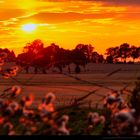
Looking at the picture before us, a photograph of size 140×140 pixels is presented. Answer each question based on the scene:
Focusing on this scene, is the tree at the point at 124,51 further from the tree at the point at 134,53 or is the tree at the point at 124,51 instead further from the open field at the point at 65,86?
the open field at the point at 65,86

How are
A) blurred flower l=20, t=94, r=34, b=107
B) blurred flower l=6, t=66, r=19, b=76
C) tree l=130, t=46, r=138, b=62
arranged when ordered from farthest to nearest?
tree l=130, t=46, r=138, b=62 → blurred flower l=6, t=66, r=19, b=76 → blurred flower l=20, t=94, r=34, b=107

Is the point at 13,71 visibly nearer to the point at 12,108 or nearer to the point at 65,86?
the point at 12,108

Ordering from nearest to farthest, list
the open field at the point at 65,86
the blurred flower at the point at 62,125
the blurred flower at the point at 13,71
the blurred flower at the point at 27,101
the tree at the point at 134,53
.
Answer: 1. the blurred flower at the point at 62,125
2. the blurred flower at the point at 27,101
3. the blurred flower at the point at 13,71
4. the open field at the point at 65,86
5. the tree at the point at 134,53

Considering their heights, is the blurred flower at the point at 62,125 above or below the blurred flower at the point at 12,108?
below

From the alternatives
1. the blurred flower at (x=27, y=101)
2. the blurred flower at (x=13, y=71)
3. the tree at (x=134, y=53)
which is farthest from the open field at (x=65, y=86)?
the tree at (x=134, y=53)

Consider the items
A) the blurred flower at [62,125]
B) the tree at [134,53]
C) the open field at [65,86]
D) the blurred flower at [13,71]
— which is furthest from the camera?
the tree at [134,53]

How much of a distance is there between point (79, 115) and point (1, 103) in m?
7.28

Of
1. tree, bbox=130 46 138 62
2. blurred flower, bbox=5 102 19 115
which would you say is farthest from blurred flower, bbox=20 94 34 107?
tree, bbox=130 46 138 62

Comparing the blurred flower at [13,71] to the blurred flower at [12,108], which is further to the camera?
the blurred flower at [13,71]

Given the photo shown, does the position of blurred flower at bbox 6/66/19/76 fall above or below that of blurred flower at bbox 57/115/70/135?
above

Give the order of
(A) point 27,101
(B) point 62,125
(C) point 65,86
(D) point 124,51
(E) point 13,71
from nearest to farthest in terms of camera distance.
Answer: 1. (B) point 62,125
2. (A) point 27,101
3. (E) point 13,71
4. (C) point 65,86
5. (D) point 124,51

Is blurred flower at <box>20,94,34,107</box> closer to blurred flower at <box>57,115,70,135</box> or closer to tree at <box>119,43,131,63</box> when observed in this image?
blurred flower at <box>57,115,70,135</box>

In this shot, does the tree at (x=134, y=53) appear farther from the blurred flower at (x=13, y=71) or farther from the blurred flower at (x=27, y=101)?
the blurred flower at (x=27, y=101)

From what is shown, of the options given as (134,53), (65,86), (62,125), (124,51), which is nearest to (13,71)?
(62,125)
